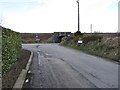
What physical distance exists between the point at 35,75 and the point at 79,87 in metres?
4.07

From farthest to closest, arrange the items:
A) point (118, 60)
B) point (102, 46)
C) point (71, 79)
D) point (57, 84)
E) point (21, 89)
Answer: point (102, 46) < point (118, 60) < point (71, 79) < point (57, 84) < point (21, 89)

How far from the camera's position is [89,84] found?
1270 centimetres

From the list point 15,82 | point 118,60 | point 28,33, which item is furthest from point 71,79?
point 28,33

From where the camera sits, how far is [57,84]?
1262 cm

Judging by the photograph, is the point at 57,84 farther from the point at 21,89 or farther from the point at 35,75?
the point at 35,75

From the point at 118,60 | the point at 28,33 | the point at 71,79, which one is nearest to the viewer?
the point at 71,79

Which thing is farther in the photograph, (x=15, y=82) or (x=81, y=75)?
(x=81, y=75)

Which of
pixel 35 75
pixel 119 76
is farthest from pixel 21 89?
pixel 119 76

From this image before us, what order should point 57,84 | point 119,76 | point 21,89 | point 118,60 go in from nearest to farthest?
point 21,89
point 57,84
point 119,76
point 118,60

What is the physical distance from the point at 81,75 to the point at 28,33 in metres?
109

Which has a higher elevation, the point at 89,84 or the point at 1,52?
the point at 1,52

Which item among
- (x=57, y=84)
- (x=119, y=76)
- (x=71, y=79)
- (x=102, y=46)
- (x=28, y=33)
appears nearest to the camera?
(x=57, y=84)

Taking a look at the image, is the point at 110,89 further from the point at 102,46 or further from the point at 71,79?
the point at 102,46

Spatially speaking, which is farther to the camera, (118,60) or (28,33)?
(28,33)
